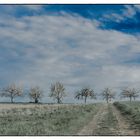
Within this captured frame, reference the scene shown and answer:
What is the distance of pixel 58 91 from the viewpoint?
3003cm

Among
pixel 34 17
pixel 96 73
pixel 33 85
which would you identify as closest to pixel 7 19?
pixel 34 17

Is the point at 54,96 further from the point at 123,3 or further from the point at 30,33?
the point at 123,3

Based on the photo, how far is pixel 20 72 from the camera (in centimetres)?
2908

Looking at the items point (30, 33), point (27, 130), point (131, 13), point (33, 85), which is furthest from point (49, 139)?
point (131, 13)

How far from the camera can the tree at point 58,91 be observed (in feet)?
97.4

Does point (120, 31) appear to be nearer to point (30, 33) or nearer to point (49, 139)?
point (30, 33)

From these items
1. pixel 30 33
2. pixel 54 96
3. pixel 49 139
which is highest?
pixel 30 33

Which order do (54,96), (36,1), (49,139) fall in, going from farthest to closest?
1. (54,96)
2. (36,1)
3. (49,139)

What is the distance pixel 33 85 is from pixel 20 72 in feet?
4.05

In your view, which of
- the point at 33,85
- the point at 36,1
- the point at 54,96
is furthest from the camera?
the point at 54,96

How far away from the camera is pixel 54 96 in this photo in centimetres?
3469

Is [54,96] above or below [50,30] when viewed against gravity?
below

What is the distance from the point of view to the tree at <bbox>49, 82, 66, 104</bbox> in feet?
97.4

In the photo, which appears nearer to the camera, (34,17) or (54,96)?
(34,17)
